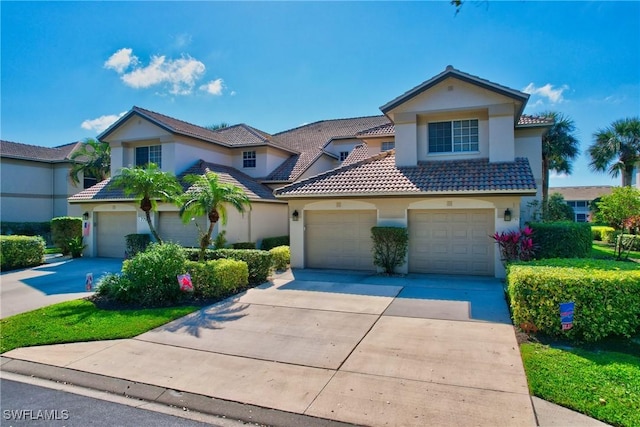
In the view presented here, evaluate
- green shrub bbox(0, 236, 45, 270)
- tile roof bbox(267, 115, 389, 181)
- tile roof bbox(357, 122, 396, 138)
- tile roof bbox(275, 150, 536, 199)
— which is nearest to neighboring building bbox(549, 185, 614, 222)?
tile roof bbox(267, 115, 389, 181)

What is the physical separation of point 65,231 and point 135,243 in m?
5.59

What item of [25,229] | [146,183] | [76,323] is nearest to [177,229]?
[146,183]

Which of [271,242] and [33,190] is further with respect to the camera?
[33,190]

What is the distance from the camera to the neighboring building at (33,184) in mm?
26609

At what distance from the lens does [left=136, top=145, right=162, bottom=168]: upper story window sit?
20.6m

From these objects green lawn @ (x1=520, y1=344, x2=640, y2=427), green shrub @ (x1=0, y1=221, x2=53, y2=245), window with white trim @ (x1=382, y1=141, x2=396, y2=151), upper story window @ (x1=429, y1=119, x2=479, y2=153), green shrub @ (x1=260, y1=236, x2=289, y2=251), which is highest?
window with white trim @ (x1=382, y1=141, x2=396, y2=151)

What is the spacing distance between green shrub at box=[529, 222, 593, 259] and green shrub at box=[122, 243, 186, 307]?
11.0m

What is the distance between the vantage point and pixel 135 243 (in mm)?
18031

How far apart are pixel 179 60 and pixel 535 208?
17403mm

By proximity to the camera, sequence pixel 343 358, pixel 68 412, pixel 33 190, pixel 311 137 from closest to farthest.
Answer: pixel 68 412 < pixel 343 358 < pixel 33 190 < pixel 311 137

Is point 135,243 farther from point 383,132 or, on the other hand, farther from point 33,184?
point 33,184

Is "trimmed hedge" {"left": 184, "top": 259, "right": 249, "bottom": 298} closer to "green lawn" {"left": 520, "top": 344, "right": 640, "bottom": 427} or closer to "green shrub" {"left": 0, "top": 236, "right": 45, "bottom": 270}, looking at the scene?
"green lawn" {"left": 520, "top": 344, "right": 640, "bottom": 427}

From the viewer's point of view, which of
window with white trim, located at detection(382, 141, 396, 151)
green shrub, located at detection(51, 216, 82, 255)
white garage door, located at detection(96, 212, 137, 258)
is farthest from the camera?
window with white trim, located at detection(382, 141, 396, 151)

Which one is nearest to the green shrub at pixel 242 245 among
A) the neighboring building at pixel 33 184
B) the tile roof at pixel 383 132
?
the tile roof at pixel 383 132
